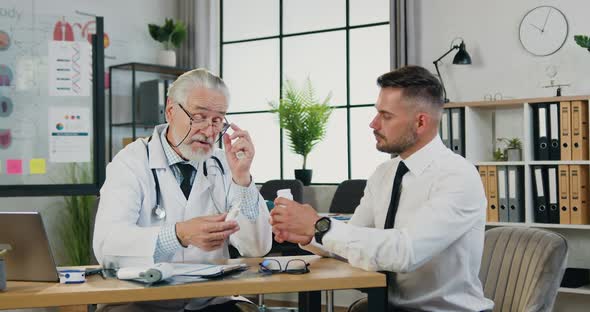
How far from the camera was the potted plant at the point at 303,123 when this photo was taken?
18.8 ft

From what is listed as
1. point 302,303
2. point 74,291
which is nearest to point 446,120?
point 302,303

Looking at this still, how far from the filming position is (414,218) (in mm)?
2078

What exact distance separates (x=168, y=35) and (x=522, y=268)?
4714 millimetres

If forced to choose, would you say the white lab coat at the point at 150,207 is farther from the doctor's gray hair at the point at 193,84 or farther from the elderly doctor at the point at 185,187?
the doctor's gray hair at the point at 193,84

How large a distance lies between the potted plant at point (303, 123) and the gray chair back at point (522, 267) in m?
3.24

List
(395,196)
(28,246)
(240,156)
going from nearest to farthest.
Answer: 1. (28,246)
2. (395,196)
3. (240,156)

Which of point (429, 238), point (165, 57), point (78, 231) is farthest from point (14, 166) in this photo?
point (429, 238)

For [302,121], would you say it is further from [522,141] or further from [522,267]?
[522,267]

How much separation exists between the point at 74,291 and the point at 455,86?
13.5 ft

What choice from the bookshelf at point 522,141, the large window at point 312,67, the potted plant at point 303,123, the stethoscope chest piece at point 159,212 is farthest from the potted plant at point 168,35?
the stethoscope chest piece at point 159,212

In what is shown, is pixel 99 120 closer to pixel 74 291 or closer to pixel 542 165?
pixel 542 165

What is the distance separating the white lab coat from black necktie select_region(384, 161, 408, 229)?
48 centimetres

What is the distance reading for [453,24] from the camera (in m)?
5.39

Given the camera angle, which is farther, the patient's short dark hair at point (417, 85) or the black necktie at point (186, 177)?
the black necktie at point (186, 177)
